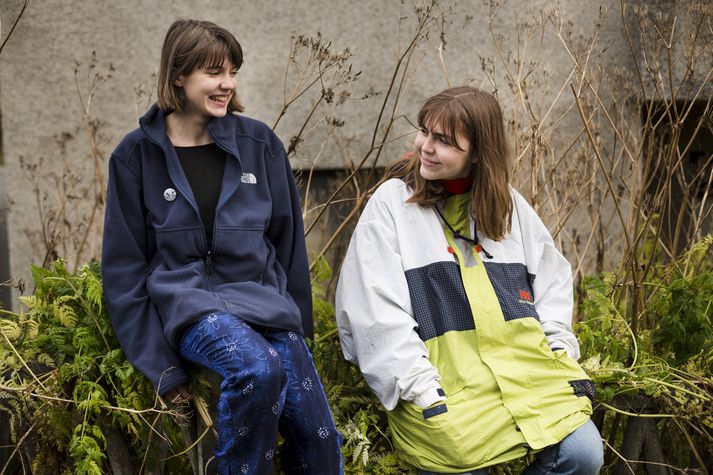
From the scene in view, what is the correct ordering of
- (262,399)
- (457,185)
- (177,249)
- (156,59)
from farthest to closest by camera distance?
(156,59) < (457,185) < (177,249) < (262,399)

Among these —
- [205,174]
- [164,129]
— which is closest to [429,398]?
[205,174]

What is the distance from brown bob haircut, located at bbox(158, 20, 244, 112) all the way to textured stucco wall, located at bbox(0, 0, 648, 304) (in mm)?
1820

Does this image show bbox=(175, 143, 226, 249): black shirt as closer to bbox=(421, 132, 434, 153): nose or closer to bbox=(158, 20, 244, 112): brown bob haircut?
bbox=(158, 20, 244, 112): brown bob haircut

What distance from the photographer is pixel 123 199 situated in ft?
9.85

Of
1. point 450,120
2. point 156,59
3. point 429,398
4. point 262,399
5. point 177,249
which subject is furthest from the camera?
point 156,59

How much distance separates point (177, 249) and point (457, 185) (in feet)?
3.47

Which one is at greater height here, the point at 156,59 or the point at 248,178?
the point at 156,59

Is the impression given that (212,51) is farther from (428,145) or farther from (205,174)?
(428,145)

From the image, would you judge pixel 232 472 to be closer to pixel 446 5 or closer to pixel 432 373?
pixel 432 373

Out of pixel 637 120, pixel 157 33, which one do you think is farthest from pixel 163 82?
pixel 637 120

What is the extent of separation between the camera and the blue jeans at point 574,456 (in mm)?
2830

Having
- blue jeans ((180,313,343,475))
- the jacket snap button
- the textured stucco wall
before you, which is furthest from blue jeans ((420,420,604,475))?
the textured stucco wall

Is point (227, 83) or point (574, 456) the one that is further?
point (227, 83)

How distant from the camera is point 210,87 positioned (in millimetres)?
3014
